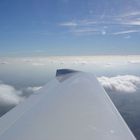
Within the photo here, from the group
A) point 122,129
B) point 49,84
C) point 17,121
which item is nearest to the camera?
point 122,129

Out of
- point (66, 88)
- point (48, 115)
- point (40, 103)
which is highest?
point (66, 88)

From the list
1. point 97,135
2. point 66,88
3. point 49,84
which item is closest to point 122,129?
point 97,135

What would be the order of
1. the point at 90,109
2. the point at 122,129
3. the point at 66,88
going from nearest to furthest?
1. the point at 122,129
2. the point at 90,109
3. the point at 66,88

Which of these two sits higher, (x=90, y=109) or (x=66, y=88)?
(x=66, y=88)

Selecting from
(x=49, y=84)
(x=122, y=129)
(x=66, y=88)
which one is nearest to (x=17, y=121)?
(x=122, y=129)

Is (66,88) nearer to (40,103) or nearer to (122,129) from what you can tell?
(40,103)

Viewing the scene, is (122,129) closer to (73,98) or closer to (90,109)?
(90,109)

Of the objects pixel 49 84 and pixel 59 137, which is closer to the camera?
pixel 59 137
